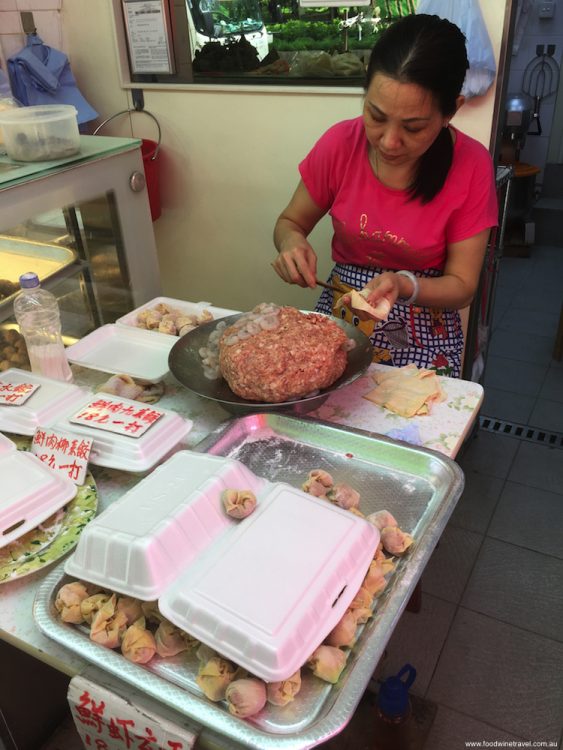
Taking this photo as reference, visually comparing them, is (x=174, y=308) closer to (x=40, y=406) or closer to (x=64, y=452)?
(x=40, y=406)

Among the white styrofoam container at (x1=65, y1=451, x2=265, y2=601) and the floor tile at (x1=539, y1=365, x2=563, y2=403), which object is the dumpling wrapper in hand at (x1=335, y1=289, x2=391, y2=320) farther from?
the floor tile at (x1=539, y1=365, x2=563, y2=403)

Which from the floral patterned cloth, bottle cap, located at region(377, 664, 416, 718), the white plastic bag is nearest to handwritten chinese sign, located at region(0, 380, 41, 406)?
the floral patterned cloth

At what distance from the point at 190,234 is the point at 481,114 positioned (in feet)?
5.09

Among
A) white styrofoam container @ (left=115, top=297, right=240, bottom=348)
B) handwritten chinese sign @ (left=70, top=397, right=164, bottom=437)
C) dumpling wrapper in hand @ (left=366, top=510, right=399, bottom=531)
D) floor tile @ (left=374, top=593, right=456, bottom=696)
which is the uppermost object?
handwritten chinese sign @ (left=70, top=397, right=164, bottom=437)

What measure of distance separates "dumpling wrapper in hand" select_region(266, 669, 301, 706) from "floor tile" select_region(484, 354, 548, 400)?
2.64 metres

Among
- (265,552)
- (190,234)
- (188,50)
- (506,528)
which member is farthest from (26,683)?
(188,50)

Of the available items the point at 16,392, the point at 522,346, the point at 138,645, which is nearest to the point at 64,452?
the point at 16,392

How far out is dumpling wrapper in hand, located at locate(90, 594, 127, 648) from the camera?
2.88ft

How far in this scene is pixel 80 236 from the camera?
1.86m

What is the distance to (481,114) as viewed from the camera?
7.15 feet

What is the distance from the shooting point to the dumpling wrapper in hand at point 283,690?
80cm

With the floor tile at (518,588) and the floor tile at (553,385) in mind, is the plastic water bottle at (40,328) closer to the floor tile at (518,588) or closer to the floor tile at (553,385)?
the floor tile at (518,588)

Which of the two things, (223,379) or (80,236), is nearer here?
(223,379)

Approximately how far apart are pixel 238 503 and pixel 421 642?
1245 millimetres
